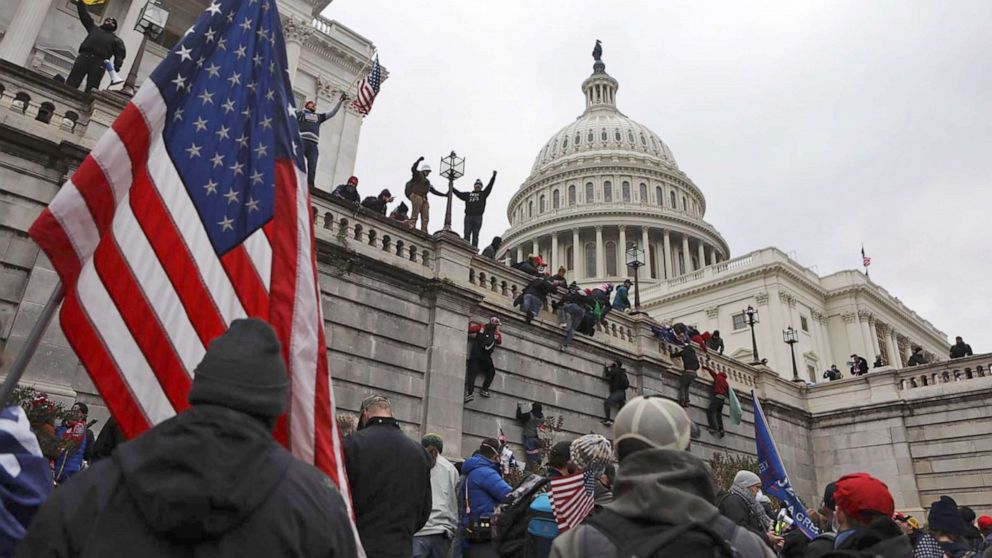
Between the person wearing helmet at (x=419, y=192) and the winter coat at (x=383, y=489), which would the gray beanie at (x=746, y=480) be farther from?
the person wearing helmet at (x=419, y=192)

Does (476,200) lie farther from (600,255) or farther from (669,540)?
(600,255)

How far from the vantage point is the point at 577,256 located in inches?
3307

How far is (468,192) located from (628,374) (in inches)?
281

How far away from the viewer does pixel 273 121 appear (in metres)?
5.07

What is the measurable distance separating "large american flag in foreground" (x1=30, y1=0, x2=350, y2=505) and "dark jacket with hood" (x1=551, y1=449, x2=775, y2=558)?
189 centimetres

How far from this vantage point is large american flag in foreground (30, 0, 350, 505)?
161 inches

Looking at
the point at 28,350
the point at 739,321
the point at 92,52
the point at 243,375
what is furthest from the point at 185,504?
the point at 739,321

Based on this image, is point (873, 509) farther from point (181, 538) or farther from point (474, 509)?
point (474, 509)

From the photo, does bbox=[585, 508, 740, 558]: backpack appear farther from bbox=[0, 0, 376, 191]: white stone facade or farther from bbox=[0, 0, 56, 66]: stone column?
bbox=[0, 0, 56, 66]: stone column

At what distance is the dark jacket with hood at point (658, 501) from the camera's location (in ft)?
8.58

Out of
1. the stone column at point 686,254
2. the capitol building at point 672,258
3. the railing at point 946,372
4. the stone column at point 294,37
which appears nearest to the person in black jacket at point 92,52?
the stone column at point 294,37

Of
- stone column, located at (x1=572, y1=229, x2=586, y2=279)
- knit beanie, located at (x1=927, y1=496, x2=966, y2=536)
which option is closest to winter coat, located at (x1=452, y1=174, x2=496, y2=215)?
knit beanie, located at (x1=927, y1=496, x2=966, y2=536)

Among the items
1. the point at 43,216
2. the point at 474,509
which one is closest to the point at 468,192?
the point at 474,509

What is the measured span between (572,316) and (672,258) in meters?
69.1
